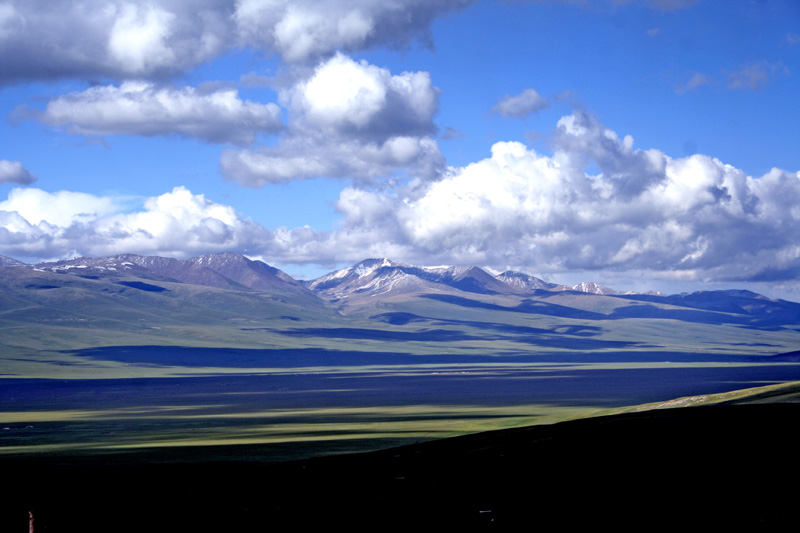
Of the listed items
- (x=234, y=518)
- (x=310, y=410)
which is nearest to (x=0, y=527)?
(x=234, y=518)

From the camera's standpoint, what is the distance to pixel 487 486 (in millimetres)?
42531

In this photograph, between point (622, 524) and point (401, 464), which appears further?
point (401, 464)

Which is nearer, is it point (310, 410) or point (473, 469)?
point (473, 469)

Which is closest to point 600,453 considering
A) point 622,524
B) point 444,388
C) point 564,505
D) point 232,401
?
point 564,505

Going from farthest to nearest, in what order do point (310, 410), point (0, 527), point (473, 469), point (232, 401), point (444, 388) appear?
point (444, 388)
point (232, 401)
point (310, 410)
point (473, 469)
point (0, 527)

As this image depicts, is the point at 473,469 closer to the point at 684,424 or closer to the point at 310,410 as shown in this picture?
the point at 684,424

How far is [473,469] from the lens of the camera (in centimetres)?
4747

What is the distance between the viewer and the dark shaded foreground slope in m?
35.3

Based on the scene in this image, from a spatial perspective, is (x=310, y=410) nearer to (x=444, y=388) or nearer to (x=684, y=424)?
(x=444, y=388)

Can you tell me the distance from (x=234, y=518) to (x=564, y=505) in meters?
14.4

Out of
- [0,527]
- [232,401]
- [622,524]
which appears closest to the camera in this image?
[622,524]

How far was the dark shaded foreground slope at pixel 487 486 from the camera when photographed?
35312 millimetres

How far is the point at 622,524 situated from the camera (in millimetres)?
32969

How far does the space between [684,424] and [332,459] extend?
22.5m
